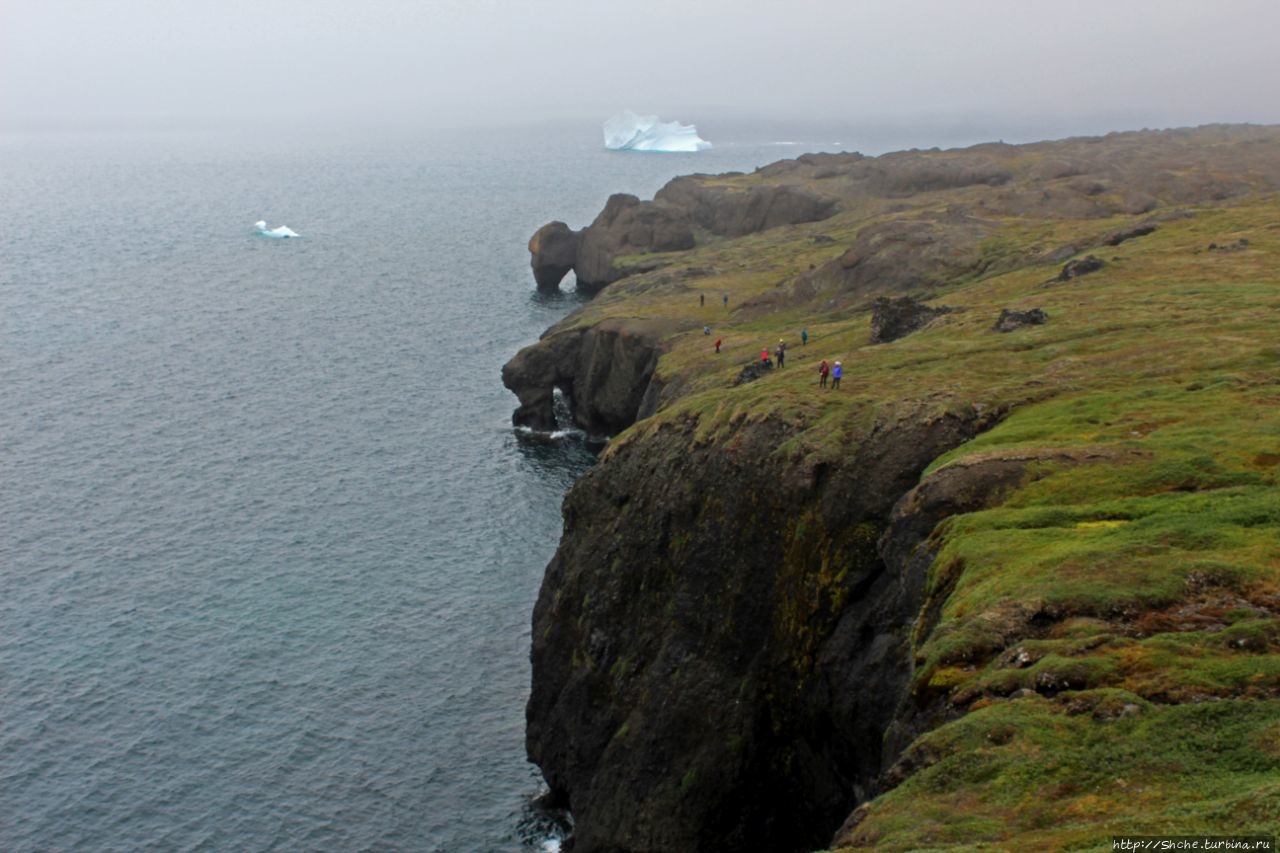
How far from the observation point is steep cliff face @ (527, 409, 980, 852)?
Answer: 50688mm

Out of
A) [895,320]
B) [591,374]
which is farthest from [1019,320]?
[591,374]

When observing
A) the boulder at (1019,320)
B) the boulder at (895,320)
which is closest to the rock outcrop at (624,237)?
the boulder at (895,320)

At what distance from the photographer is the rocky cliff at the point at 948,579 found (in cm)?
2986

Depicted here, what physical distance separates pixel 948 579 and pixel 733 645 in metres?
18.9

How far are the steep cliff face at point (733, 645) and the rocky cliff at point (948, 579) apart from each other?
153 mm

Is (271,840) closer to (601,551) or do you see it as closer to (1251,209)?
(601,551)

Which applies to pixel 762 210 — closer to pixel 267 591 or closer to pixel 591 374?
pixel 591 374

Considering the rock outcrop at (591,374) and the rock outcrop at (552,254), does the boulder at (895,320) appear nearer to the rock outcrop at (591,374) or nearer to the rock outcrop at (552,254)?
the rock outcrop at (591,374)

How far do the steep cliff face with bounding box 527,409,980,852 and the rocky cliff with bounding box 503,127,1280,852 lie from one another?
6.0 inches

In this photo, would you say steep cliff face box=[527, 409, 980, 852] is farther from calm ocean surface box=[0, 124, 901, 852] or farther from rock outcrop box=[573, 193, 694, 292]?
rock outcrop box=[573, 193, 694, 292]

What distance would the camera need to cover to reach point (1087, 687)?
31812 mm

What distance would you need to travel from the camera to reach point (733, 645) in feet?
192

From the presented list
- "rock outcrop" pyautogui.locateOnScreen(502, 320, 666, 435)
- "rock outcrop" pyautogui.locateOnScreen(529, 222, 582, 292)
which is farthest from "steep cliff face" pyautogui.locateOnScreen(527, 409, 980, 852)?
"rock outcrop" pyautogui.locateOnScreen(529, 222, 582, 292)

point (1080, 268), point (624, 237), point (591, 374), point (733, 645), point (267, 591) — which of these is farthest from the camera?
point (624, 237)
